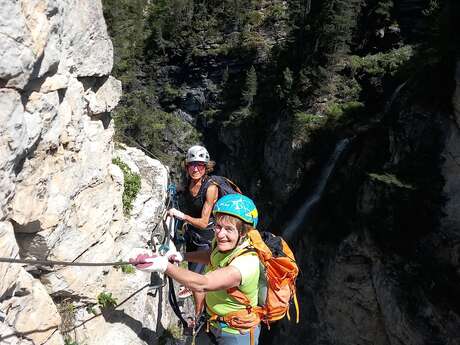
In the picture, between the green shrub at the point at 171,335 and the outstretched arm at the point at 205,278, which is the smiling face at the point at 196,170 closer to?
the outstretched arm at the point at 205,278

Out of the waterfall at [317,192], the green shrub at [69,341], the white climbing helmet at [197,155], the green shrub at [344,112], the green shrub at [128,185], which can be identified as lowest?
the waterfall at [317,192]

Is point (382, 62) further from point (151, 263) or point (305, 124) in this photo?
point (151, 263)

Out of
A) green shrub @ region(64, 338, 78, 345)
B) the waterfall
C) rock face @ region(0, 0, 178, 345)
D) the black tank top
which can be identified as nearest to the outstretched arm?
rock face @ region(0, 0, 178, 345)

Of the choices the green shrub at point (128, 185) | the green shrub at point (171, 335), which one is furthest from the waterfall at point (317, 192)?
the green shrub at point (128, 185)

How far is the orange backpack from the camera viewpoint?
14.3 feet

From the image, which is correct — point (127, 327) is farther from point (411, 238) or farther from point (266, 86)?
point (266, 86)

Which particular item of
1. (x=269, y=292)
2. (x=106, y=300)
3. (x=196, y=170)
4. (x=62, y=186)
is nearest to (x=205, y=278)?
(x=269, y=292)

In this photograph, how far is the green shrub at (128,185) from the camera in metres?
8.30

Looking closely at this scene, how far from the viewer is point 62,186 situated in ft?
17.8

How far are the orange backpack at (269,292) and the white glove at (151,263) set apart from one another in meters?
0.89

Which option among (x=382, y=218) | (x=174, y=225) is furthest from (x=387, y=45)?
(x=174, y=225)

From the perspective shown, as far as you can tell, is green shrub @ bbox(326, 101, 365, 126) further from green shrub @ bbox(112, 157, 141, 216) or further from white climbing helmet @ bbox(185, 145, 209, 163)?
white climbing helmet @ bbox(185, 145, 209, 163)

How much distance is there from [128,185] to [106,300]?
111 inches

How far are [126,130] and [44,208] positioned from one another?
40.5 meters
